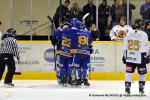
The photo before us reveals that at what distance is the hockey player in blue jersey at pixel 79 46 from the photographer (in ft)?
44.8

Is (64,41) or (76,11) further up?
(76,11)

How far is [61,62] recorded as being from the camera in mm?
14008

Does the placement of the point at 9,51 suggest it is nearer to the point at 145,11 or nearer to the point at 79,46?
the point at 79,46

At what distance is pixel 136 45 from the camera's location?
39.2ft

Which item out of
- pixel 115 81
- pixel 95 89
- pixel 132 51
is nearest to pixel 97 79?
pixel 115 81

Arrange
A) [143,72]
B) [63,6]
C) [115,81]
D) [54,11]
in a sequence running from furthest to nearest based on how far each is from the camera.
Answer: [54,11]
[63,6]
[115,81]
[143,72]

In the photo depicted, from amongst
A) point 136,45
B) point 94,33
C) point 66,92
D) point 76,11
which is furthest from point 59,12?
point 136,45

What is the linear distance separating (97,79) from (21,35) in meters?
3.19

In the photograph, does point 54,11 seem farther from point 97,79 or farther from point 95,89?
point 95,89

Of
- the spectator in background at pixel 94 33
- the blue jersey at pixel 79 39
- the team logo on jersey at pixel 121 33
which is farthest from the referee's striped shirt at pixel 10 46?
the team logo on jersey at pixel 121 33

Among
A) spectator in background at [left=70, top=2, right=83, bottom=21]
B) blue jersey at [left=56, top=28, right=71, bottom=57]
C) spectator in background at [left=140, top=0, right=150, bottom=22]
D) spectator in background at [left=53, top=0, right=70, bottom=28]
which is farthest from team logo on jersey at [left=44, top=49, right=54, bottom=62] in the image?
spectator in background at [left=140, top=0, right=150, bottom=22]

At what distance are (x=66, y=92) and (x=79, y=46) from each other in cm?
155

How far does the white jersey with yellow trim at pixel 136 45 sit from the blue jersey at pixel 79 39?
74.1 inches

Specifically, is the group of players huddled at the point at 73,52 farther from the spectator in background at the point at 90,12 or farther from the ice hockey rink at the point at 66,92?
the spectator in background at the point at 90,12
